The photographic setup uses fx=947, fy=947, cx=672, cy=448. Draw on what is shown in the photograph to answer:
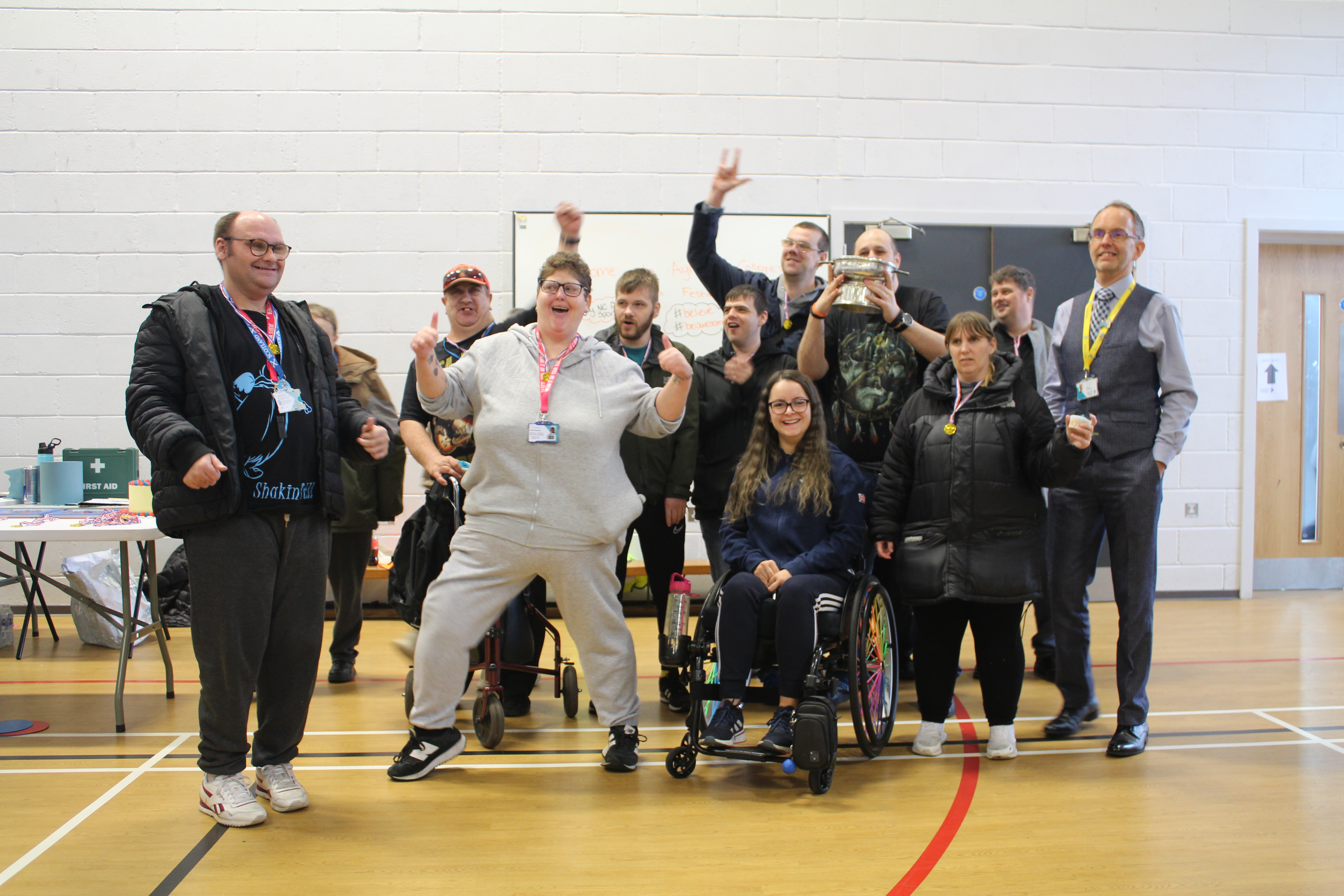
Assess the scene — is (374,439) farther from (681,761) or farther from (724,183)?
(724,183)

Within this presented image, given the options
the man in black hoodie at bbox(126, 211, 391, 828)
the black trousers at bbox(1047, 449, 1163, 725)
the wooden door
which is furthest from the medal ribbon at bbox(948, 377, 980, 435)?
the wooden door

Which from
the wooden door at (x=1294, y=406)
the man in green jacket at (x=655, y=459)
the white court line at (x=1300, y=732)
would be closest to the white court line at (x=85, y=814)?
the man in green jacket at (x=655, y=459)

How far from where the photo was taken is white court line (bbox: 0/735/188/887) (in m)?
2.05

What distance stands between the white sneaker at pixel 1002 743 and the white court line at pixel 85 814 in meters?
2.39

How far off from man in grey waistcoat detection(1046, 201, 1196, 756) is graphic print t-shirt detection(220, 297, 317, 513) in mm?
2203

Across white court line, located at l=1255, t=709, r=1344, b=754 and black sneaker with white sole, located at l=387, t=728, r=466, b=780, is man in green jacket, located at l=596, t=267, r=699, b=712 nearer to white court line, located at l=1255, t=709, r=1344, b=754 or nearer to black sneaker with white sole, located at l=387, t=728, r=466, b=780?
black sneaker with white sole, located at l=387, t=728, r=466, b=780

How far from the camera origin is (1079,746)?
9.40ft

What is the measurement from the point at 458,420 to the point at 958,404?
150cm

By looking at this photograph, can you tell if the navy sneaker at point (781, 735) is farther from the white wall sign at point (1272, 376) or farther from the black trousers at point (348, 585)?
the white wall sign at point (1272, 376)

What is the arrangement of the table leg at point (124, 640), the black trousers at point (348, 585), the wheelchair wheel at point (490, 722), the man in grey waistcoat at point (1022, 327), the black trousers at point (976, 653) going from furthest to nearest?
the black trousers at point (348, 585), the man in grey waistcoat at point (1022, 327), the table leg at point (124, 640), the wheelchair wheel at point (490, 722), the black trousers at point (976, 653)

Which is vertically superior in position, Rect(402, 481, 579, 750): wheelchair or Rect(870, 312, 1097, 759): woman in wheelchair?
Rect(870, 312, 1097, 759): woman in wheelchair

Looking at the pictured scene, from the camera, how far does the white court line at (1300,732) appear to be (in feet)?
9.34

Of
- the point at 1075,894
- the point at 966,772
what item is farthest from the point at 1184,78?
the point at 1075,894

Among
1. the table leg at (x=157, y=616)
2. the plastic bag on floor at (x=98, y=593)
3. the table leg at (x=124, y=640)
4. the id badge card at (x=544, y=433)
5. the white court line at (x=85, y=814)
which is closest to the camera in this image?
the white court line at (x=85, y=814)
